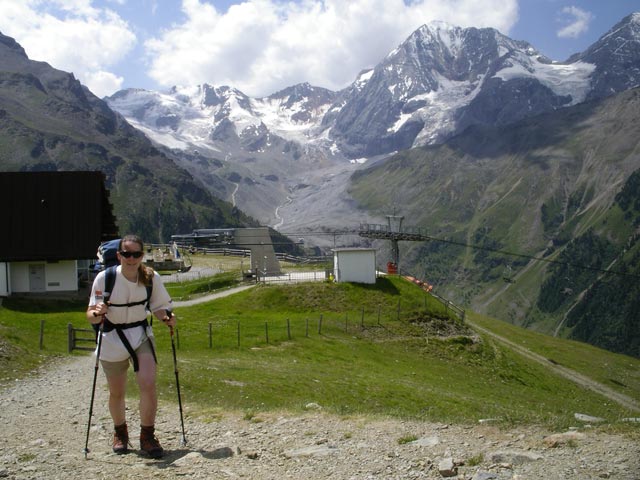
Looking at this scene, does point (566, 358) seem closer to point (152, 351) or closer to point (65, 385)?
point (65, 385)

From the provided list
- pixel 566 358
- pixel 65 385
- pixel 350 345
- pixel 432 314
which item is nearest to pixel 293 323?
pixel 350 345

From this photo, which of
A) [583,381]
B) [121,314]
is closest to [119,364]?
[121,314]

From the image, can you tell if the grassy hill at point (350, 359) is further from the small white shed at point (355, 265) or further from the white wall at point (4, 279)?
the white wall at point (4, 279)

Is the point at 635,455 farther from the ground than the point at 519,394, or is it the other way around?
the point at 635,455

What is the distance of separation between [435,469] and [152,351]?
5350 mm

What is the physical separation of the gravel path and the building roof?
4262cm

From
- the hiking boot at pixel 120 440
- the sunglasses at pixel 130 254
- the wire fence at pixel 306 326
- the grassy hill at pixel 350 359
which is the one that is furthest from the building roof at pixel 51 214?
the sunglasses at pixel 130 254

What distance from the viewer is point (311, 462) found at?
10820 millimetres

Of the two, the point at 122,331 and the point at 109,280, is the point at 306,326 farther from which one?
the point at 109,280

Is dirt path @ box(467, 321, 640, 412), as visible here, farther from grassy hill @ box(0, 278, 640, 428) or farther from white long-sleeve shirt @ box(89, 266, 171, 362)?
white long-sleeve shirt @ box(89, 266, 171, 362)

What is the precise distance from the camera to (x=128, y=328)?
11156mm

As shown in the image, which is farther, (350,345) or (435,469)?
(350,345)

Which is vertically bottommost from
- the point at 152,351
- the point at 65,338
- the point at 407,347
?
the point at 407,347

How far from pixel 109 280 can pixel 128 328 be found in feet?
3.04
